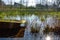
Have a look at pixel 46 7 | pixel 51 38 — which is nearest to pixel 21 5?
pixel 46 7

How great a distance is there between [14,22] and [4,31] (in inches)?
5.9

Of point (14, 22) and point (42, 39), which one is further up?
point (14, 22)

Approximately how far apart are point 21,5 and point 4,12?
0.21m

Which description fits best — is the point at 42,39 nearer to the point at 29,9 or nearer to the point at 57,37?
the point at 57,37

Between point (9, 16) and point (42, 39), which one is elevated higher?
point (9, 16)

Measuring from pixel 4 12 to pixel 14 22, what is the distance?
157 mm

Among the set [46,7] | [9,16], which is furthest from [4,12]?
[46,7]

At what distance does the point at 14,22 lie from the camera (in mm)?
2785

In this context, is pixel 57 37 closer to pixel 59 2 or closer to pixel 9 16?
pixel 59 2

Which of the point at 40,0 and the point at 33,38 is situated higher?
the point at 40,0

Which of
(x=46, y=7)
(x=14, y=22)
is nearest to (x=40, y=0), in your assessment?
(x=46, y=7)

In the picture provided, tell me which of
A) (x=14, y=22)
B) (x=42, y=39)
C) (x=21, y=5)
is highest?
(x=21, y=5)

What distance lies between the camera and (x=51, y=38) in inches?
110

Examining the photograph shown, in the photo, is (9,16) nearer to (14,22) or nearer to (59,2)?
(14,22)
